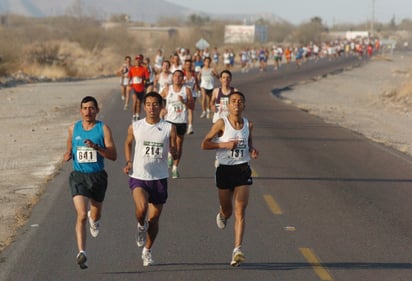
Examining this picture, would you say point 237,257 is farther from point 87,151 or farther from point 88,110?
point 88,110

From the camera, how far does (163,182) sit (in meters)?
8.36

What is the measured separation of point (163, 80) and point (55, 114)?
416 inches

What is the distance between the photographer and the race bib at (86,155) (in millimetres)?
8234

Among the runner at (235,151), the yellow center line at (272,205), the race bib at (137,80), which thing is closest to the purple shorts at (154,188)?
the runner at (235,151)

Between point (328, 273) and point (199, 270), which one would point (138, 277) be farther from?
point (328, 273)

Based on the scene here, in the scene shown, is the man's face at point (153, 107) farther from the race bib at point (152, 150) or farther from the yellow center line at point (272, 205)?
the yellow center line at point (272, 205)

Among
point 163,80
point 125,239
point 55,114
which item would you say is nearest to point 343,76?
point 55,114

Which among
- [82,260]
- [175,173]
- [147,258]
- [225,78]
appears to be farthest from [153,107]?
[175,173]

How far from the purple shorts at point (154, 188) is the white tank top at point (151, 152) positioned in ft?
0.13

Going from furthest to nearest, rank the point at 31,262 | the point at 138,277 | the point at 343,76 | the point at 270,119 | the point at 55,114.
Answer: the point at 343,76
the point at 55,114
the point at 270,119
the point at 31,262
the point at 138,277

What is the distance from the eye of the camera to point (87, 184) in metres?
8.27

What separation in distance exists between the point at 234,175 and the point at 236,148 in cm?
27

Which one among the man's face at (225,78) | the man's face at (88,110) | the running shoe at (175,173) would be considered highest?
the man's face at (88,110)

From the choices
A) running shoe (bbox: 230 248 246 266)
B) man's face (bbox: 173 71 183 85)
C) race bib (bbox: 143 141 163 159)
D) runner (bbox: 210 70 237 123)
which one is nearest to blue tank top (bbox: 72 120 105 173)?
race bib (bbox: 143 141 163 159)
